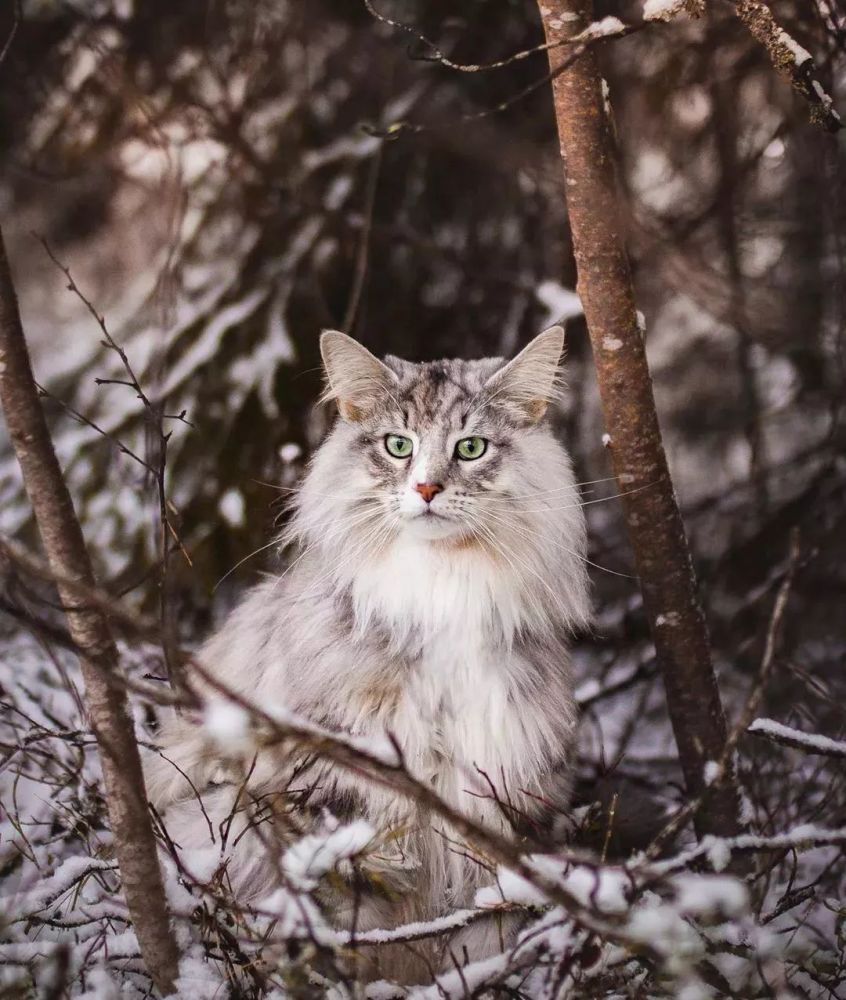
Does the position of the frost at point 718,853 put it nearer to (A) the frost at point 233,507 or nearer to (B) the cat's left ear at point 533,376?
(B) the cat's left ear at point 533,376

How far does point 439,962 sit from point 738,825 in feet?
2.79

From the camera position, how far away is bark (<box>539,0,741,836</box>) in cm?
214

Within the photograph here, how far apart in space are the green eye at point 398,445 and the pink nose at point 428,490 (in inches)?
7.7

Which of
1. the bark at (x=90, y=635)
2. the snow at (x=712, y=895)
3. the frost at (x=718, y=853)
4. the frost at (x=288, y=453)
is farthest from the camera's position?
the frost at (x=288, y=453)

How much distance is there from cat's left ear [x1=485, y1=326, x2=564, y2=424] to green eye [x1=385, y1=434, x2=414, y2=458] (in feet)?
0.91

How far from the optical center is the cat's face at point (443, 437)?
219cm

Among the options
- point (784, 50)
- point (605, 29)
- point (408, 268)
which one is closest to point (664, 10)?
point (605, 29)

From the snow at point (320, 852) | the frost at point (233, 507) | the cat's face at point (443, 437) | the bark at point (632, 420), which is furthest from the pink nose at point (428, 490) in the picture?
the frost at point (233, 507)

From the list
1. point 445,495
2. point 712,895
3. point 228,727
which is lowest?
point 712,895

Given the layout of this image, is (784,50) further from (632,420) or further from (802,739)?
(802,739)

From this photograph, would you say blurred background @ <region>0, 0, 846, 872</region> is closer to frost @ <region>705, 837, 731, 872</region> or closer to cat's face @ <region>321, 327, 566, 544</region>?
cat's face @ <region>321, 327, 566, 544</region>

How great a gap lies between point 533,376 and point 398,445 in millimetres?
422

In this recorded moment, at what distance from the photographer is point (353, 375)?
7.95 ft

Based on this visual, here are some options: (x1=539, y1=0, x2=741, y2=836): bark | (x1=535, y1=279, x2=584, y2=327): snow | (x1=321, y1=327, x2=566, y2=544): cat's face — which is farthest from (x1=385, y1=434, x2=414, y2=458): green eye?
(x1=535, y1=279, x2=584, y2=327): snow
